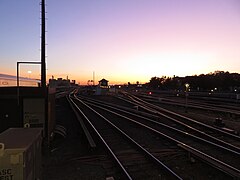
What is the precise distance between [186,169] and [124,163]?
7.16 feet

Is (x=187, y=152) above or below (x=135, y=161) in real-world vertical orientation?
above

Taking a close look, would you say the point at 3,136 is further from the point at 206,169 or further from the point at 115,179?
the point at 206,169

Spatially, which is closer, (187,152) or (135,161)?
(135,161)

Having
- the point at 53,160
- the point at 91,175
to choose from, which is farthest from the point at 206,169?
the point at 53,160

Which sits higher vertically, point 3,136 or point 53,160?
point 3,136

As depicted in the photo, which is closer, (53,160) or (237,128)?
(53,160)

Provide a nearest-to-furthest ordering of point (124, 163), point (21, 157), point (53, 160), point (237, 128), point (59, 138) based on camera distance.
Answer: point (21, 157) < point (124, 163) < point (53, 160) < point (59, 138) < point (237, 128)

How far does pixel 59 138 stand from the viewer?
1505 centimetres

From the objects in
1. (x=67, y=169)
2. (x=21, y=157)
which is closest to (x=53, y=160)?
(x=67, y=169)

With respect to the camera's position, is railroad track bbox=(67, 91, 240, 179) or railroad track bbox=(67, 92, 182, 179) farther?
railroad track bbox=(67, 91, 240, 179)

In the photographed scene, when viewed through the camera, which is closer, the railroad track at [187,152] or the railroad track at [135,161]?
the railroad track at [135,161]

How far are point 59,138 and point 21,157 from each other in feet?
35.2

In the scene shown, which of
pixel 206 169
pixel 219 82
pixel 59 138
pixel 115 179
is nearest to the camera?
pixel 115 179

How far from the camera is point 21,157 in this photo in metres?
4.55
